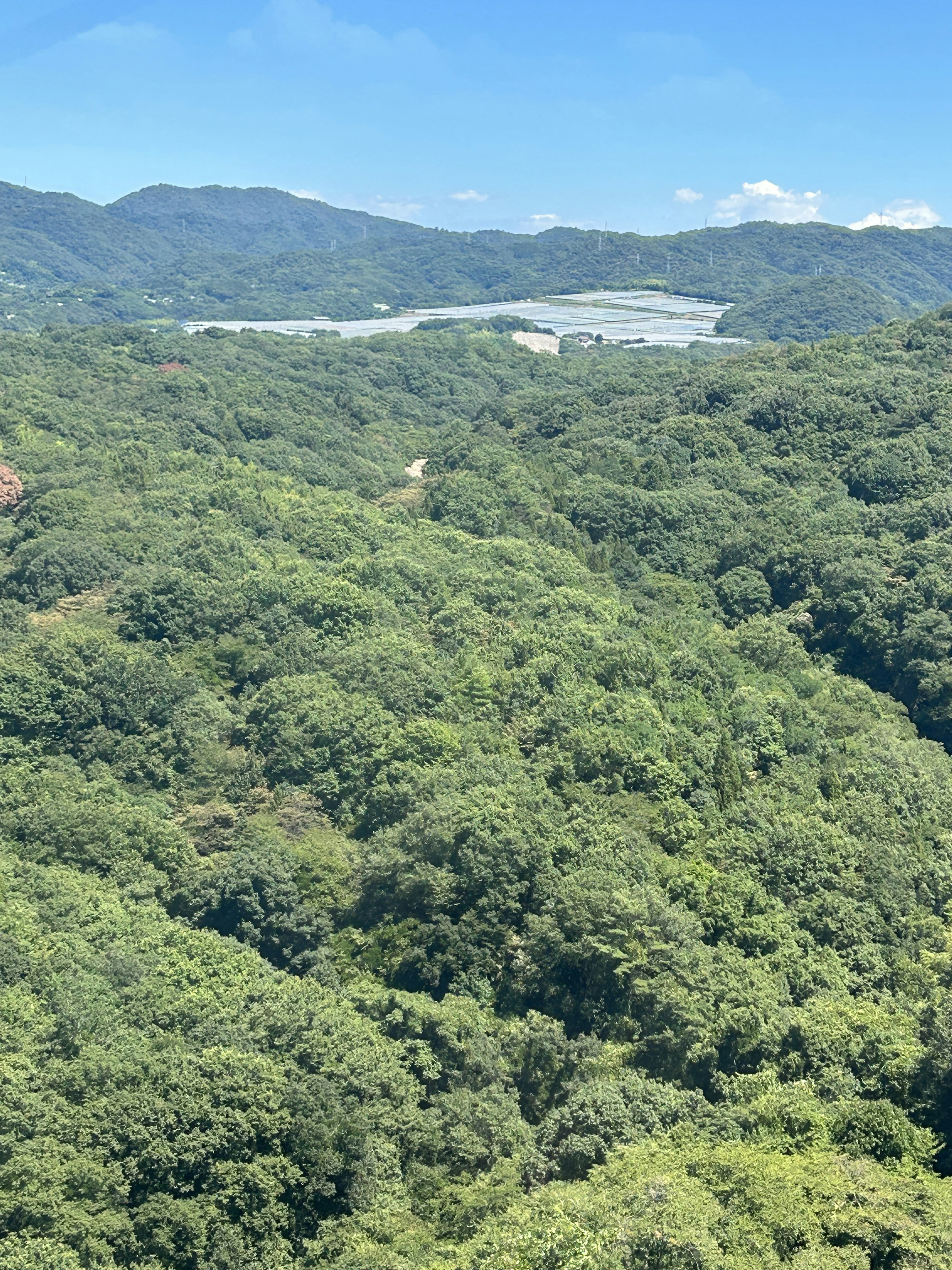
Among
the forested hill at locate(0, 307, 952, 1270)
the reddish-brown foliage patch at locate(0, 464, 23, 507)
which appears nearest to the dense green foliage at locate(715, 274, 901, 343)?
the forested hill at locate(0, 307, 952, 1270)

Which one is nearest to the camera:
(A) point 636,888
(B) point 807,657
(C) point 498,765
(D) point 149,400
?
(A) point 636,888

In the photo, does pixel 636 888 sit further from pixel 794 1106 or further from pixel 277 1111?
pixel 277 1111

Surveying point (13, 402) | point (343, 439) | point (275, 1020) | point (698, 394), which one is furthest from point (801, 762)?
point (13, 402)

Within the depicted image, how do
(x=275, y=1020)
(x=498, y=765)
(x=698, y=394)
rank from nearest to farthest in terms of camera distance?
(x=275, y=1020) → (x=498, y=765) → (x=698, y=394)

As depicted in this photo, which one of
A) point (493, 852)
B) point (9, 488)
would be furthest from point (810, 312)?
point (493, 852)

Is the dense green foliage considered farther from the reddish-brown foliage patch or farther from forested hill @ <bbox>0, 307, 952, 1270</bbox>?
the reddish-brown foliage patch

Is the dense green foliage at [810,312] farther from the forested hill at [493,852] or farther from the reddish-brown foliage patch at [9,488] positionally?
the reddish-brown foliage patch at [9,488]

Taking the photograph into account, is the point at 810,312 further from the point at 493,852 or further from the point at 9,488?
the point at 493,852
